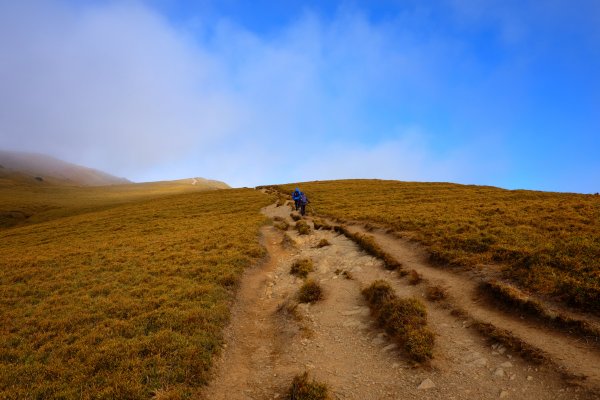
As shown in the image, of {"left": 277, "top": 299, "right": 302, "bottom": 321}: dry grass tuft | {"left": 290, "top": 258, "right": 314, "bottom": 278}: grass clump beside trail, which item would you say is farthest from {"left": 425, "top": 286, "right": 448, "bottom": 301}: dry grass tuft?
{"left": 290, "top": 258, "right": 314, "bottom": 278}: grass clump beside trail

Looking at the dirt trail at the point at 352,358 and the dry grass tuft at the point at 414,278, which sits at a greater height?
the dry grass tuft at the point at 414,278

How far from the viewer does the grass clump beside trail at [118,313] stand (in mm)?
9578

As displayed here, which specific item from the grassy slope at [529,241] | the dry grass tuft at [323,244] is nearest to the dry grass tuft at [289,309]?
Answer: the grassy slope at [529,241]

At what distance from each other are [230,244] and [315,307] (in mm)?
12306

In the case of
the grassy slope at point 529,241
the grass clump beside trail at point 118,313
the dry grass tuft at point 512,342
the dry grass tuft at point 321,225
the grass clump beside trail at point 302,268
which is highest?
the grassy slope at point 529,241

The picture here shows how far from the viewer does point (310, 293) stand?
50.2 ft

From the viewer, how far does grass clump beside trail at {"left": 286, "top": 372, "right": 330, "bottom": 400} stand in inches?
329

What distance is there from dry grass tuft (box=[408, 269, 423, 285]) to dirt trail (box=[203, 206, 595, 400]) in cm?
42

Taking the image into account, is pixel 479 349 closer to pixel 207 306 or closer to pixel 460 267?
pixel 460 267

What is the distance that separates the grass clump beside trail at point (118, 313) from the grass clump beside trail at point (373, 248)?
7.47 meters

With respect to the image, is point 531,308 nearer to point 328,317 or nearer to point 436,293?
point 436,293

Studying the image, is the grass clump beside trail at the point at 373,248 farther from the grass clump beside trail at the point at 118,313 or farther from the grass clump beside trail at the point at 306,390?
the grass clump beside trail at the point at 306,390

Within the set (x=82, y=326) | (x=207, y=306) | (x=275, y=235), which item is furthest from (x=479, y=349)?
(x=275, y=235)

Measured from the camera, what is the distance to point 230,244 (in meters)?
25.0
